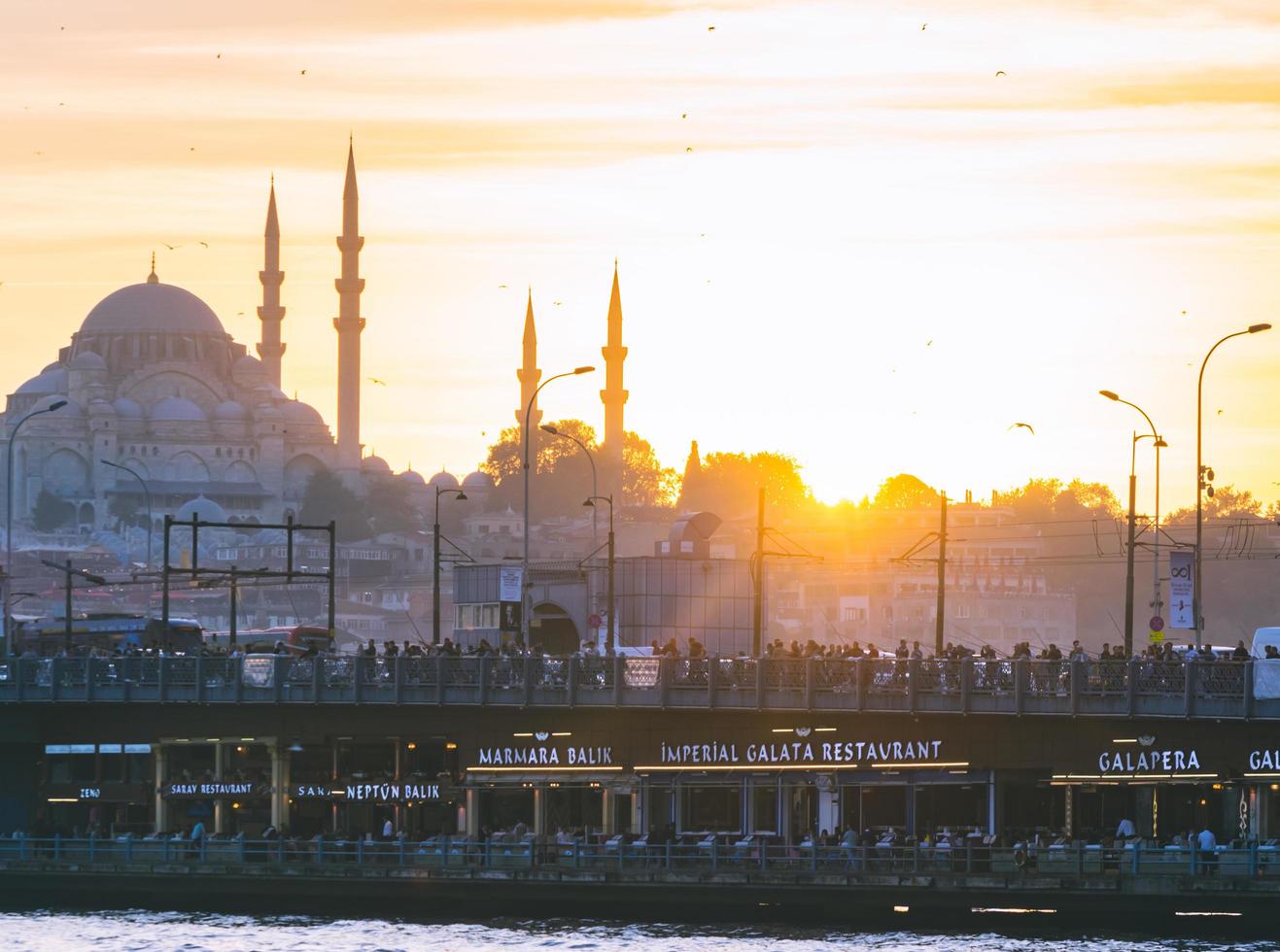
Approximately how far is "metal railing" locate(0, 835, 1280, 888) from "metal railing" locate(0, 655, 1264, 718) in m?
2.85

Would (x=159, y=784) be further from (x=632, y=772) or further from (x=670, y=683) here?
(x=670, y=683)

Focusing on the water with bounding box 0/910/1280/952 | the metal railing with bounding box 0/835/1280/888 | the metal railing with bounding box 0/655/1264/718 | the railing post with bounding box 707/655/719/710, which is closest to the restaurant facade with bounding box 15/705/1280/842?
the metal railing with bounding box 0/655/1264/718

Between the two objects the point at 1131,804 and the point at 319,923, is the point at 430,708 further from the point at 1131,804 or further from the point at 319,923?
the point at 1131,804

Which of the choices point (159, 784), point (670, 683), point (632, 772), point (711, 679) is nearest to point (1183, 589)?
point (711, 679)

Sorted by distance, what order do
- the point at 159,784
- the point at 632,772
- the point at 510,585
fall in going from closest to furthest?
the point at 632,772 → the point at 159,784 → the point at 510,585

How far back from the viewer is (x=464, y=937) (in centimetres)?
5116

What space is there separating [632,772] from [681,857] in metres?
3.90

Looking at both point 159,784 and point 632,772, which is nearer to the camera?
point 632,772

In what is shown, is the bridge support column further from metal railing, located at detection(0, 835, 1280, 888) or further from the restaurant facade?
metal railing, located at detection(0, 835, 1280, 888)

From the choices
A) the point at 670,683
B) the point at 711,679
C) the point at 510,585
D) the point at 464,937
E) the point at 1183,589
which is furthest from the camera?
the point at 510,585

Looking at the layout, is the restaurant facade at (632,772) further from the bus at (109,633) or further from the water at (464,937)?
the bus at (109,633)

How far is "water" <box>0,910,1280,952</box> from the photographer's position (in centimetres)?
4819

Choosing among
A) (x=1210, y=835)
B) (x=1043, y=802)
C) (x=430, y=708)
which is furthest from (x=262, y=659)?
(x=1210, y=835)

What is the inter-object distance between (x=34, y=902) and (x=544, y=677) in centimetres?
1304
